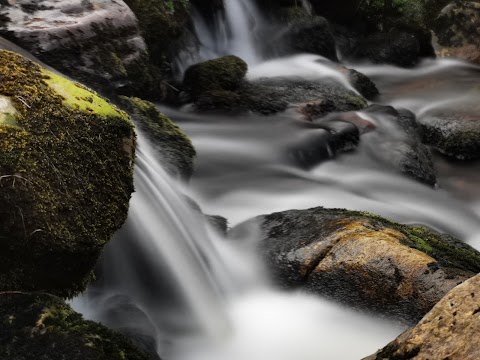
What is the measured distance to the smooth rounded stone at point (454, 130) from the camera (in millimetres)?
9312

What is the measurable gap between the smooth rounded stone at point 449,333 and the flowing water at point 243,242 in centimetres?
133

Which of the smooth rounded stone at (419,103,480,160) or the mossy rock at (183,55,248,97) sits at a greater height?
the mossy rock at (183,55,248,97)

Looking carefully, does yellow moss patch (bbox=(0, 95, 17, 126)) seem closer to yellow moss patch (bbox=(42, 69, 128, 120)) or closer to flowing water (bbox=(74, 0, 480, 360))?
yellow moss patch (bbox=(42, 69, 128, 120))

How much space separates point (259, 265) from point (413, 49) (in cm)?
1149

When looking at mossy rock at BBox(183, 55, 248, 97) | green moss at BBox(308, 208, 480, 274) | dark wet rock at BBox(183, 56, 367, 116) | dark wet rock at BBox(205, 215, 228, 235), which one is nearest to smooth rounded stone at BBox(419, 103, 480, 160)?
dark wet rock at BBox(183, 56, 367, 116)

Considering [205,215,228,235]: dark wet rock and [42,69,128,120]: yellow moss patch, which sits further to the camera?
[205,215,228,235]: dark wet rock

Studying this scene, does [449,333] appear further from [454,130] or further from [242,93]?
[454,130]

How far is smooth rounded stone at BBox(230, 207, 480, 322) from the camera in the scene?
151 inches

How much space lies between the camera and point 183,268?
14.6 feet

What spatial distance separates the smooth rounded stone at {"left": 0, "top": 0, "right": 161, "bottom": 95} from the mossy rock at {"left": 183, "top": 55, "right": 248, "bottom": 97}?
1.39 metres

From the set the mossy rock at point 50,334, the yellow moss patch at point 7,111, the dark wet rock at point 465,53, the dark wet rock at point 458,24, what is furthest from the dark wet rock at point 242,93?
the dark wet rock at point 458,24

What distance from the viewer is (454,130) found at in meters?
9.55

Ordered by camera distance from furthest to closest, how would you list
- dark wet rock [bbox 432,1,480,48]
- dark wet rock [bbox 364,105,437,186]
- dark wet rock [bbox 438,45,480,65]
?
1. dark wet rock [bbox 432,1,480,48]
2. dark wet rock [bbox 438,45,480,65]
3. dark wet rock [bbox 364,105,437,186]

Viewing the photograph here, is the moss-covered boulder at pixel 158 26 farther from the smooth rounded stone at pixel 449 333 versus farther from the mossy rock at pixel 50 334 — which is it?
the smooth rounded stone at pixel 449 333
